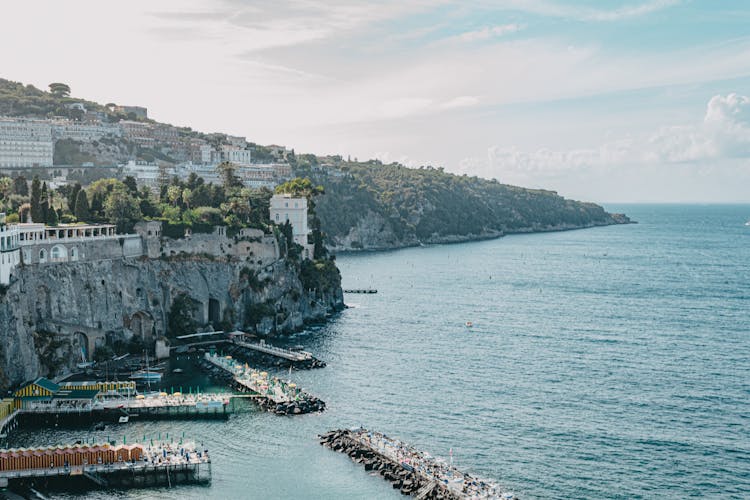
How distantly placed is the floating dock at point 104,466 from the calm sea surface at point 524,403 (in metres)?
1.91

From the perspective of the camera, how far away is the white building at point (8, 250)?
80.4 metres

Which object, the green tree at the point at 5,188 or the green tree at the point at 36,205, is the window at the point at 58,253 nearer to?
the green tree at the point at 36,205

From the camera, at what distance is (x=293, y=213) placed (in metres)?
130

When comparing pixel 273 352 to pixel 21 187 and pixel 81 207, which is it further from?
pixel 21 187

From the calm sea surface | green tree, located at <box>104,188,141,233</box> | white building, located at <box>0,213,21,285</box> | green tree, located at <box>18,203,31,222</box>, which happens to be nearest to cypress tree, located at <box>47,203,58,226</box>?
green tree, located at <box>18,203,31,222</box>

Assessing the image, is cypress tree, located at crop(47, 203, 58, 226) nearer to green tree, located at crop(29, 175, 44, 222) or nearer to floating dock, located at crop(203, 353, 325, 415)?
green tree, located at crop(29, 175, 44, 222)

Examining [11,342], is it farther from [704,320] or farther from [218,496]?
[704,320]

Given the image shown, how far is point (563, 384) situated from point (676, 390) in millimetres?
11359

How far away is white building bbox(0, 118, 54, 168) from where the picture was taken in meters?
167

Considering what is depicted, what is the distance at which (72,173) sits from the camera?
176125 millimetres

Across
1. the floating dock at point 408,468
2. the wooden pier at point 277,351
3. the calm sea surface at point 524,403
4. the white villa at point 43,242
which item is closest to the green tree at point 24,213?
the white villa at point 43,242

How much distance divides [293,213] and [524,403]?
6260cm

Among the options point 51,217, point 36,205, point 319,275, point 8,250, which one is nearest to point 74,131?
point 319,275

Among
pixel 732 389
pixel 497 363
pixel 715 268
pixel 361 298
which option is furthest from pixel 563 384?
pixel 715 268
